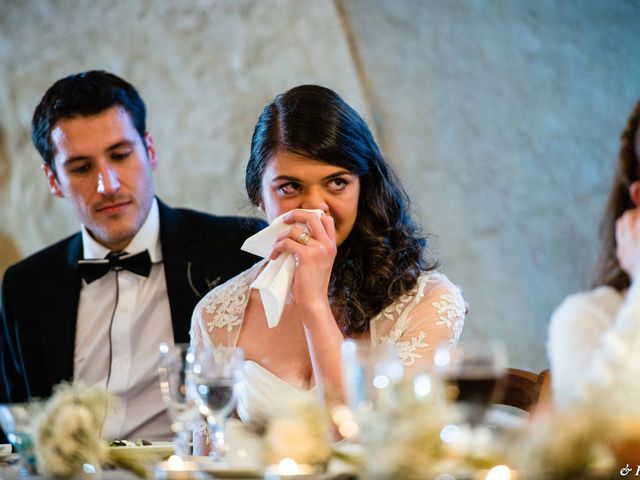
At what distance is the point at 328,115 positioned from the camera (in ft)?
8.28

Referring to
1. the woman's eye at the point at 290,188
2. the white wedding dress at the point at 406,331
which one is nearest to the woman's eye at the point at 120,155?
the white wedding dress at the point at 406,331

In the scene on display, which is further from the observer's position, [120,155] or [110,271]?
[110,271]

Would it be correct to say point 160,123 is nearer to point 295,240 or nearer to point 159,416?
point 159,416

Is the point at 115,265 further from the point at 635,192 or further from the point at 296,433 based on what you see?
the point at 635,192

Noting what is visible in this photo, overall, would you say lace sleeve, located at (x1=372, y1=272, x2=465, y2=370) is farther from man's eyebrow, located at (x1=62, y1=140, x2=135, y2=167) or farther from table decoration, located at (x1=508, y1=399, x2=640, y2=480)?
man's eyebrow, located at (x1=62, y1=140, x2=135, y2=167)

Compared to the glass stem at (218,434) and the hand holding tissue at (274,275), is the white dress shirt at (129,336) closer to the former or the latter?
the hand holding tissue at (274,275)

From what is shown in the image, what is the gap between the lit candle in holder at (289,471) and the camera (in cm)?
134

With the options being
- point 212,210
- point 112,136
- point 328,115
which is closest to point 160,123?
point 212,210

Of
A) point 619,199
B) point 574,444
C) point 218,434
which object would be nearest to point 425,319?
point 218,434

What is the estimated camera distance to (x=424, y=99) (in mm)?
3961

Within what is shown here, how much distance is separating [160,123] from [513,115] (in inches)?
62.4

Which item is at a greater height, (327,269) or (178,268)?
(178,268)

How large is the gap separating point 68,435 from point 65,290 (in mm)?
2154

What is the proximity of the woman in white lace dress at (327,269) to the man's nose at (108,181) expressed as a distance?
2.43ft
